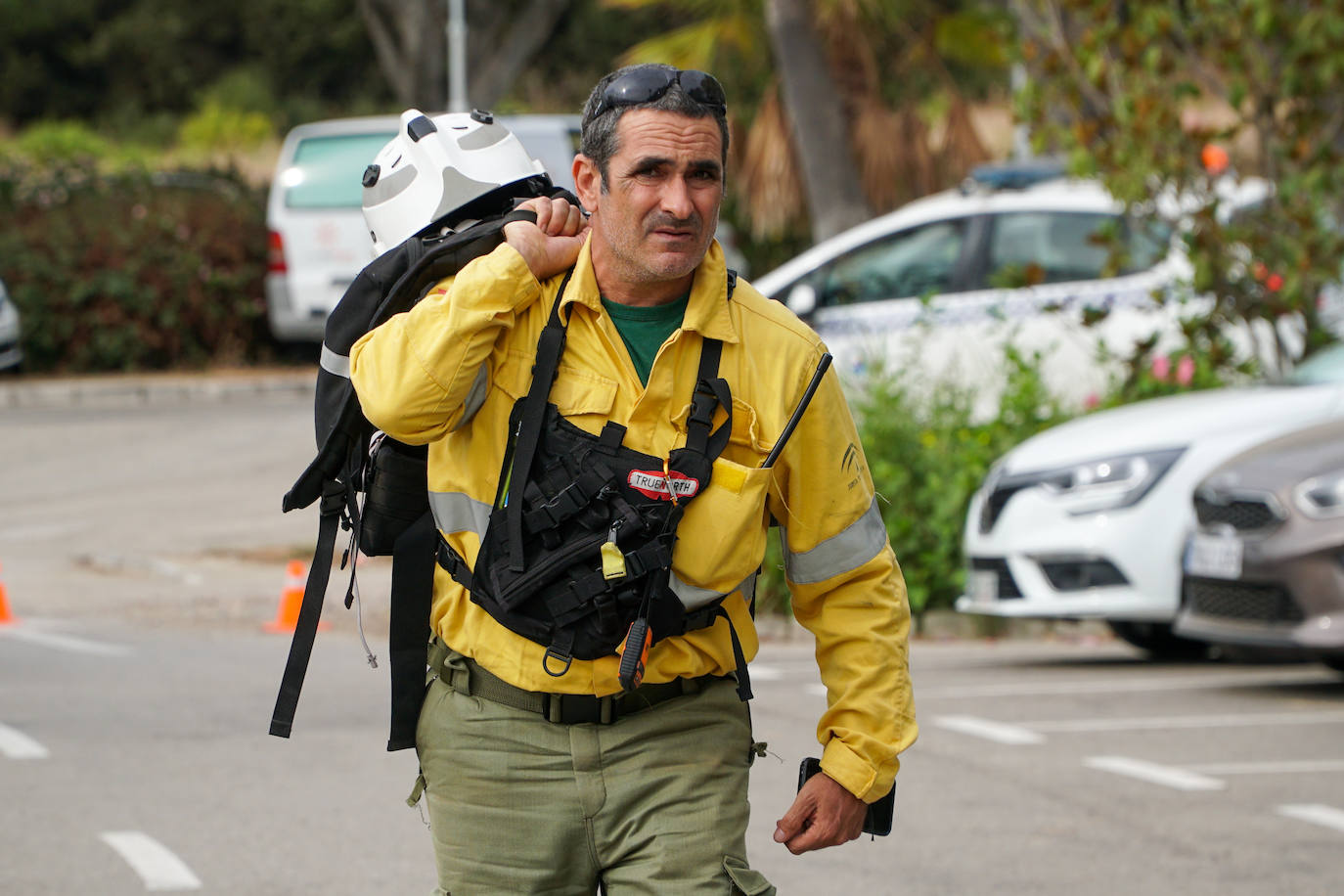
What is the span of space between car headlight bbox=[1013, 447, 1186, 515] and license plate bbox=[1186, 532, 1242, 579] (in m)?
0.56

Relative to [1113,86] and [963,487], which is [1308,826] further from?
[1113,86]

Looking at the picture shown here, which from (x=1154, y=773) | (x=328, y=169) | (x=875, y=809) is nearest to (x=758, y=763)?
(x=1154, y=773)

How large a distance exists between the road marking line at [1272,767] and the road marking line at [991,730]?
26.4 inches

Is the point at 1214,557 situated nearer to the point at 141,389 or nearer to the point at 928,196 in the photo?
the point at 928,196

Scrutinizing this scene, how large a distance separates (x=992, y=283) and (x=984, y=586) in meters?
3.03

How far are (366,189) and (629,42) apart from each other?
4180cm

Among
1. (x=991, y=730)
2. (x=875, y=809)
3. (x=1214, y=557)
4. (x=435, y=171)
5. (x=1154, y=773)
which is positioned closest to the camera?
(x=875, y=809)

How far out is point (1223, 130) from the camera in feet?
39.5

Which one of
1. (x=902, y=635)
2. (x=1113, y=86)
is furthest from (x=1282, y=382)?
(x=902, y=635)

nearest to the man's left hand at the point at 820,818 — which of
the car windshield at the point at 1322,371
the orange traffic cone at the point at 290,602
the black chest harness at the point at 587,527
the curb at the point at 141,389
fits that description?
the black chest harness at the point at 587,527

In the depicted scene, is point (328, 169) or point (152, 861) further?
point (328, 169)

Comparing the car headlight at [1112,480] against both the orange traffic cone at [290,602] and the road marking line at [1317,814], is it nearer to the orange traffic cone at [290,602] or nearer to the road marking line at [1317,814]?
the road marking line at [1317,814]

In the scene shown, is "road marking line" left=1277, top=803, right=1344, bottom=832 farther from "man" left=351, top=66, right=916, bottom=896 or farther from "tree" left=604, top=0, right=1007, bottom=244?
"tree" left=604, top=0, right=1007, bottom=244

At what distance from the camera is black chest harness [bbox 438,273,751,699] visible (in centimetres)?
308
